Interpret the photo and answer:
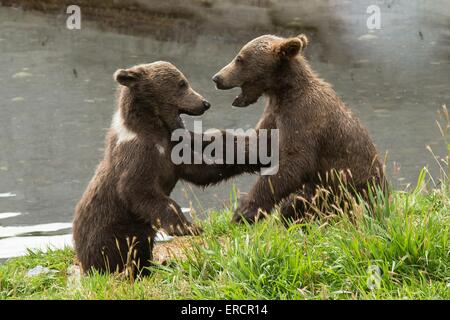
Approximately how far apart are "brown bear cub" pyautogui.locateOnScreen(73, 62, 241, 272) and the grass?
1.91ft

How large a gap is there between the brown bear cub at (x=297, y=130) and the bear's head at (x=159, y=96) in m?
0.31

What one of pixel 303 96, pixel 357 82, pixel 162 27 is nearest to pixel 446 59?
pixel 357 82

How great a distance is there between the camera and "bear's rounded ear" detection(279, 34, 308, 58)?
633cm

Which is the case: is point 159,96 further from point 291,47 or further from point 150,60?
point 150,60

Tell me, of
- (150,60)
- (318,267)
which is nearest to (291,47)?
(318,267)

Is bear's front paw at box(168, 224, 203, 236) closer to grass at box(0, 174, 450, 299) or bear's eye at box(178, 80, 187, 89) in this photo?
grass at box(0, 174, 450, 299)

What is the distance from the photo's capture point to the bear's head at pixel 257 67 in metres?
6.45

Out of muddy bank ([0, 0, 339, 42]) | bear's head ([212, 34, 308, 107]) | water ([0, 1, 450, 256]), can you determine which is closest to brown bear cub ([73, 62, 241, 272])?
bear's head ([212, 34, 308, 107])

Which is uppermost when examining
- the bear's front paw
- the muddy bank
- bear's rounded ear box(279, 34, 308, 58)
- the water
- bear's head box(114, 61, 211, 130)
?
bear's rounded ear box(279, 34, 308, 58)

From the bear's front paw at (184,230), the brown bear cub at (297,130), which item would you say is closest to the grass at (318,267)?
the bear's front paw at (184,230)

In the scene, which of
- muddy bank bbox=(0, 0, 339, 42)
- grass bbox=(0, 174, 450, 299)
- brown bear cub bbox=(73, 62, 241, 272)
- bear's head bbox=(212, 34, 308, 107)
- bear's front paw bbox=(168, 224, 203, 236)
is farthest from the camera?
muddy bank bbox=(0, 0, 339, 42)

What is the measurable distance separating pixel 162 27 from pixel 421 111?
598 cm

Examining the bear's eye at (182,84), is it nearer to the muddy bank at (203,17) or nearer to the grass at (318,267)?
the grass at (318,267)
